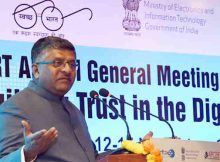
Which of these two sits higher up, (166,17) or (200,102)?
(166,17)

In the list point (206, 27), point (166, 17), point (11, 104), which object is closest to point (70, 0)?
point (166, 17)

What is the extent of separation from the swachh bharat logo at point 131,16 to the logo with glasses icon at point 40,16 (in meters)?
0.43

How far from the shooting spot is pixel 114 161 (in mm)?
2938

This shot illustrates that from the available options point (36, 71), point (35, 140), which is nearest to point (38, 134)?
point (35, 140)

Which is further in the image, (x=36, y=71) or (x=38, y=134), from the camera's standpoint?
(x=36, y=71)

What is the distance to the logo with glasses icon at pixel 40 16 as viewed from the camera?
4.21 meters

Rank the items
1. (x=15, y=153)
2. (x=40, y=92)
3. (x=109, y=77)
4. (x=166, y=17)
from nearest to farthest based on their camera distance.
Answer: (x=15, y=153)
(x=40, y=92)
(x=109, y=77)
(x=166, y=17)

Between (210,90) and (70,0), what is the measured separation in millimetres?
1355

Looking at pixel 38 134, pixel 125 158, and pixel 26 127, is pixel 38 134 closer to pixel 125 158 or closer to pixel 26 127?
pixel 26 127

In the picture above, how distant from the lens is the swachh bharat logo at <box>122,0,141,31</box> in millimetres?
4605

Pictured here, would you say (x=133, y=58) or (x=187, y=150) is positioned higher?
(x=133, y=58)

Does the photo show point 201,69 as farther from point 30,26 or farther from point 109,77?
point 30,26

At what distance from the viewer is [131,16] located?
15.2ft

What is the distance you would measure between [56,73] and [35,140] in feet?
1.82
